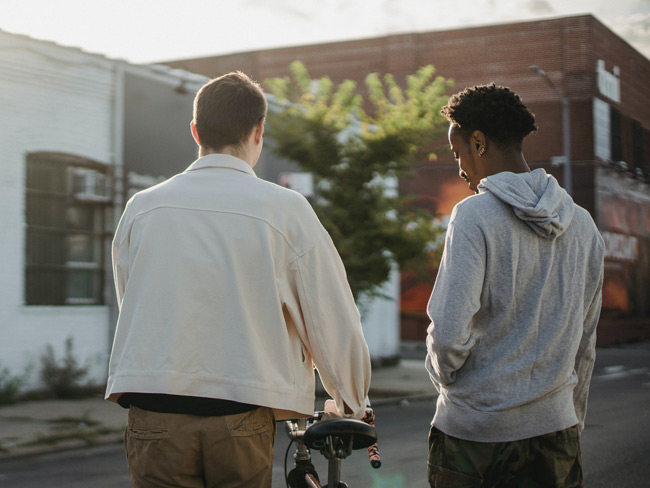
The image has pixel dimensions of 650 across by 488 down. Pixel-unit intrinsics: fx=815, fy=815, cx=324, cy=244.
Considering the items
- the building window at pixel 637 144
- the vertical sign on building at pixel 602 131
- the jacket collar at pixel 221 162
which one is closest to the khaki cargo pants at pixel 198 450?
the jacket collar at pixel 221 162

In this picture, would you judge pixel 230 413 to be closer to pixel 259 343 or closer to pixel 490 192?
pixel 259 343

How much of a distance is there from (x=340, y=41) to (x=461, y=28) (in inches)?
211

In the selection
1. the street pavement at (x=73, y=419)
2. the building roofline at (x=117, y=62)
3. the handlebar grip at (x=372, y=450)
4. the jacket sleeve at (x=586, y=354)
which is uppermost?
the building roofline at (x=117, y=62)

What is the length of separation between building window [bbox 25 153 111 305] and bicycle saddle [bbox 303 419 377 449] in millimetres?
10075

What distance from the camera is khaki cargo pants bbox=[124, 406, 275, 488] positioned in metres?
2.08

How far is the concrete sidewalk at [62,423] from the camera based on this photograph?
807cm

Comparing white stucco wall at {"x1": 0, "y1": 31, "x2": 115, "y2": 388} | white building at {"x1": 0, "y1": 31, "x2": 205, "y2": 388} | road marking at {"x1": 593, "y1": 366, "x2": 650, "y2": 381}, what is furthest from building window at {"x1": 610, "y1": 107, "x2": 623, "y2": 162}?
white stucco wall at {"x1": 0, "y1": 31, "x2": 115, "y2": 388}

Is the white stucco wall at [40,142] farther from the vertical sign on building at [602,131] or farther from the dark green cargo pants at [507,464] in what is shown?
the vertical sign on building at [602,131]

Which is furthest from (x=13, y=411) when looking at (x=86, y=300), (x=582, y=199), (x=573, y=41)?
(x=573, y=41)

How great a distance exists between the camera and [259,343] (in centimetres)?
215

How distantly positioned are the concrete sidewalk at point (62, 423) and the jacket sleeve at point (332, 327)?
245 inches

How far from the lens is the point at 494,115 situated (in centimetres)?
237

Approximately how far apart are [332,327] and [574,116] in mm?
28252

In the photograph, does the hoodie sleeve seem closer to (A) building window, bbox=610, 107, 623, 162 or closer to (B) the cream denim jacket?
(B) the cream denim jacket
